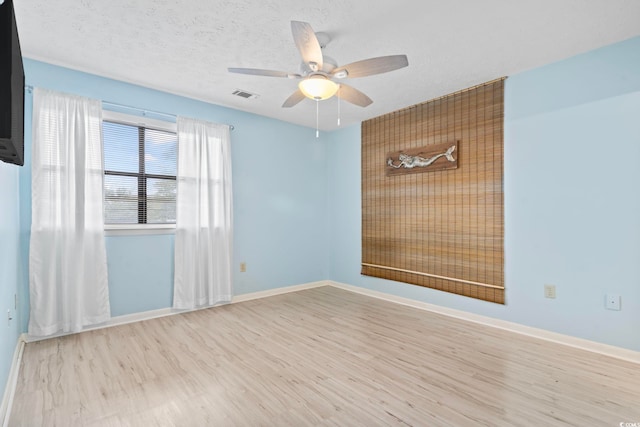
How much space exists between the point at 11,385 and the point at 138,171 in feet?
6.95

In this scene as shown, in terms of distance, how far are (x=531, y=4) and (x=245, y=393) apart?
315 centimetres

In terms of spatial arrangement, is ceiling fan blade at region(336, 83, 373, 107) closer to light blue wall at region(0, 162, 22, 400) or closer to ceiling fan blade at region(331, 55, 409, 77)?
ceiling fan blade at region(331, 55, 409, 77)

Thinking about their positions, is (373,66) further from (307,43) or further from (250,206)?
(250,206)

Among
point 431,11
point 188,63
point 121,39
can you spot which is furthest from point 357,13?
point 121,39

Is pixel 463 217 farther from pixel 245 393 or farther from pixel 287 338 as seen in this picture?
pixel 245 393

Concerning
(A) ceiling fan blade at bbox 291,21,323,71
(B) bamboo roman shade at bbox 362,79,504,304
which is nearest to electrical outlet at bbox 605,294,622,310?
(B) bamboo roman shade at bbox 362,79,504,304

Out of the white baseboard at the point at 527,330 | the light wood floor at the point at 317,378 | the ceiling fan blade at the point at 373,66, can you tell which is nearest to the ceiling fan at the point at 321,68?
the ceiling fan blade at the point at 373,66

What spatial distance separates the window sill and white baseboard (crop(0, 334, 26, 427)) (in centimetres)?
113

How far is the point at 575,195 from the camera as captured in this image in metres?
2.72

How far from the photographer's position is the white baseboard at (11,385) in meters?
1.74

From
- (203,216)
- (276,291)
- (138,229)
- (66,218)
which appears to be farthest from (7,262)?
(276,291)

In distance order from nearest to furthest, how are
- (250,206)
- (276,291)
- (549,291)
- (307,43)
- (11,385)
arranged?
(307,43), (11,385), (549,291), (250,206), (276,291)

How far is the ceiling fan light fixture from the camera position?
2.21 m

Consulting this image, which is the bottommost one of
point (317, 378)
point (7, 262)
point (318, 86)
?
point (317, 378)
